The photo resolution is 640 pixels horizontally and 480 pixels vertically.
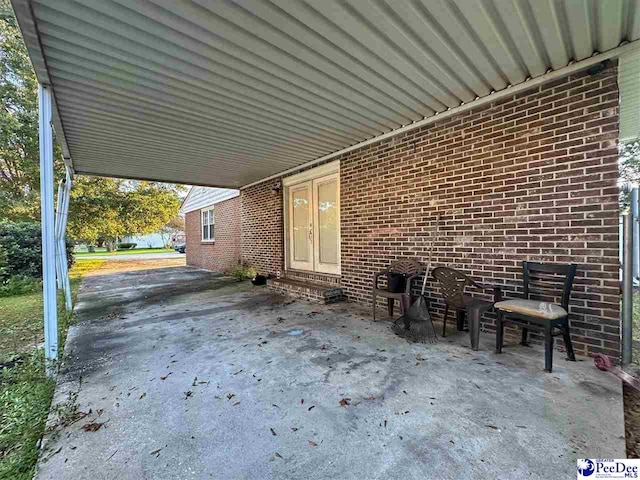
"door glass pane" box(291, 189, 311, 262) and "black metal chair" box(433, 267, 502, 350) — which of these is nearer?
"black metal chair" box(433, 267, 502, 350)

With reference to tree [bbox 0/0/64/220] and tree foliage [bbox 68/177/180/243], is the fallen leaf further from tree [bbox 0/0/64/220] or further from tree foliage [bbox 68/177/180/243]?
tree foliage [bbox 68/177/180/243]

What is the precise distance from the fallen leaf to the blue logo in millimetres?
2804

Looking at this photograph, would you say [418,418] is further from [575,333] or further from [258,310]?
[258,310]

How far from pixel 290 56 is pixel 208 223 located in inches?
409

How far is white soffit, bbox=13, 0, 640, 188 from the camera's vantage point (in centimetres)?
213

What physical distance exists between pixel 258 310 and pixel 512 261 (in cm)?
375

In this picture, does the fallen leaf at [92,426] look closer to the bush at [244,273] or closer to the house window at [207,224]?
the bush at [244,273]

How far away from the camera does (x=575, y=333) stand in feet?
9.48

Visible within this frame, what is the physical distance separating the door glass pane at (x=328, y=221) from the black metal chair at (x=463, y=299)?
9.17 ft

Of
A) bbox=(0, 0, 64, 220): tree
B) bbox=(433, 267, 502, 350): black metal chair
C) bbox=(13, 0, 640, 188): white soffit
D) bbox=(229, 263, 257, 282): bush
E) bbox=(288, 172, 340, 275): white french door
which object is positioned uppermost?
bbox=(0, 0, 64, 220): tree

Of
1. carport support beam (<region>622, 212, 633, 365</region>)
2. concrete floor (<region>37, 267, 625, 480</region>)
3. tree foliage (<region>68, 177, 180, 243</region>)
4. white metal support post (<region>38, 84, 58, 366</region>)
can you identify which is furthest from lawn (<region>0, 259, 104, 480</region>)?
tree foliage (<region>68, 177, 180, 243</region>)

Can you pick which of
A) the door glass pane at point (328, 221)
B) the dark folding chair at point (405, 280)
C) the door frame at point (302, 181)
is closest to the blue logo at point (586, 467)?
the dark folding chair at point (405, 280)

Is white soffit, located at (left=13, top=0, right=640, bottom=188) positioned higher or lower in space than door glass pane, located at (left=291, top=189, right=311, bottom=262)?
higher

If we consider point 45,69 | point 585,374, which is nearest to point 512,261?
point 585,374
